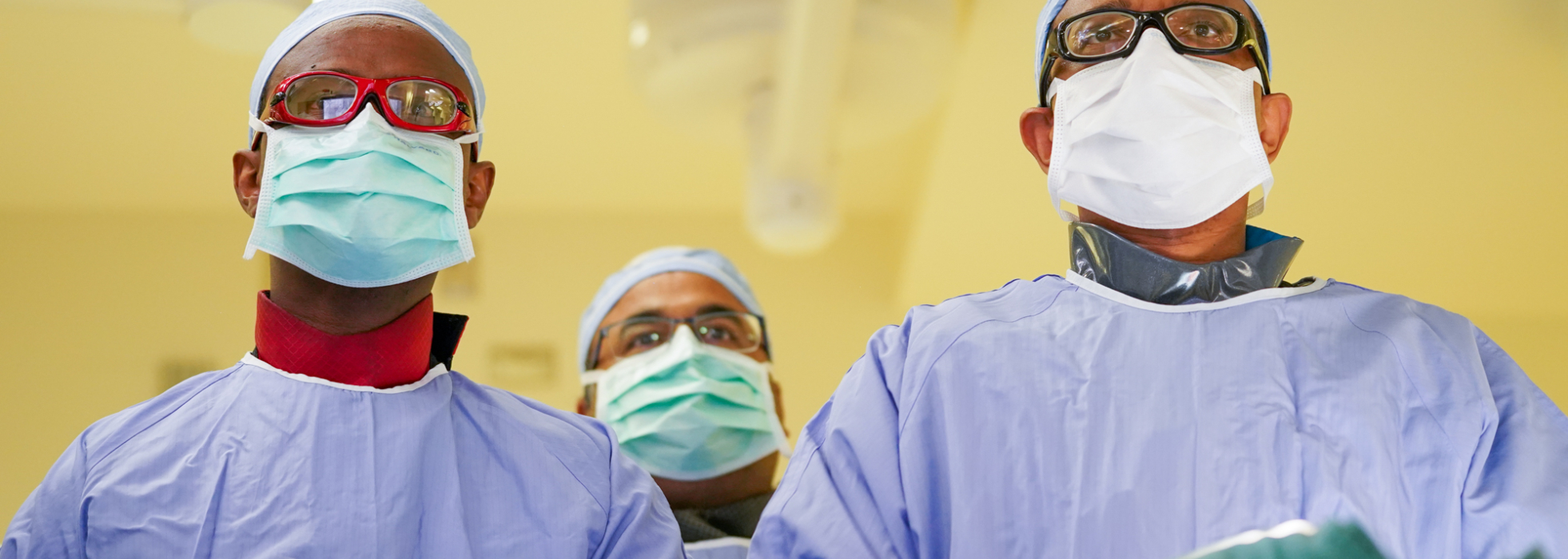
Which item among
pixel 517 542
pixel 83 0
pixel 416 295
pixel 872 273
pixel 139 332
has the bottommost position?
pixel 139 332

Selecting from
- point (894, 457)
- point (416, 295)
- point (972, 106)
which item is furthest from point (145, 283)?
point (894, 457)

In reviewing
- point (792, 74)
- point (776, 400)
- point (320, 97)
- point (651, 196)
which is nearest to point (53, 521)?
point (320, 97)

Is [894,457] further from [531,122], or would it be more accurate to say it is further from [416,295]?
[531,122]

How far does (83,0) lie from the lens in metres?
3.08

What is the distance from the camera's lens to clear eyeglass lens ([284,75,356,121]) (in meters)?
1.32

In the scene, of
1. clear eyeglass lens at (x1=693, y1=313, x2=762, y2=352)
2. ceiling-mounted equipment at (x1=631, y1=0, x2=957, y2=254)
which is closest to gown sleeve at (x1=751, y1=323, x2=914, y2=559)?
clear eyeglass lens at (x1=693, y1=313, x2=762, y2=352)

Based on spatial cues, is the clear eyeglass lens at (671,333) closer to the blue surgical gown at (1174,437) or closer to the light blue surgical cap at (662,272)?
the light blue surgical cap at (662,272)

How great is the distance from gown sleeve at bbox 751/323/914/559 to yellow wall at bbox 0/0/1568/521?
180 centimetres

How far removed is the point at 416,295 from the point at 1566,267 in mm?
3413

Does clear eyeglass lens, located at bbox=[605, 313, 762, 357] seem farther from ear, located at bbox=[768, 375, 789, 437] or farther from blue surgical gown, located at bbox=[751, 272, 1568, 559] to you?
blue surgical gown, located at bbox=[751, 272, 1568, 559]

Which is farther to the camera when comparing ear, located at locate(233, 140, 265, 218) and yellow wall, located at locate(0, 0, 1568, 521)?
yellow wall, located at locate(0, 0, 1568, 521)

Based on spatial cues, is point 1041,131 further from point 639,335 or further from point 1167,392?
point 639,335

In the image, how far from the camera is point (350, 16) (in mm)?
1406

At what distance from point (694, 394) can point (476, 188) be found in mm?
788
